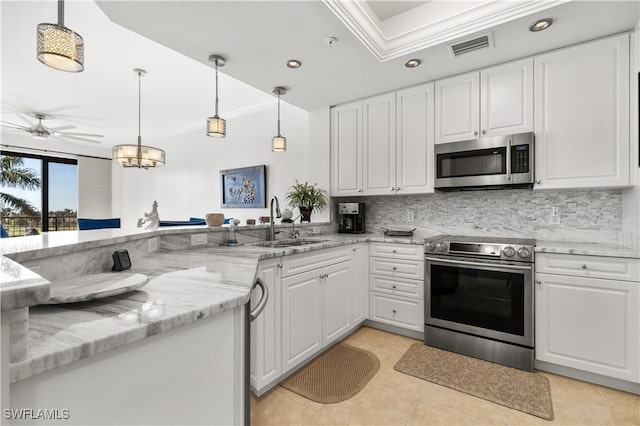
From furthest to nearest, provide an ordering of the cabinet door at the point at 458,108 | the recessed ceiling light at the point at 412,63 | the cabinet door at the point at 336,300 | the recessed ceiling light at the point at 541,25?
the cabinet door at the point at 458,108 → the recessed ceiling light at the point at 412,63 → the cabinet door at the point at 336,300 → the recessed ceiling light at the point at 541,25

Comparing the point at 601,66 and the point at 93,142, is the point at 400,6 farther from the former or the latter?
the point at 93,142

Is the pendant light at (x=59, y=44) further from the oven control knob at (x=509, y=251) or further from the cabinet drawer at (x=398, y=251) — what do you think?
the oven control knob at (x=509, y=251)

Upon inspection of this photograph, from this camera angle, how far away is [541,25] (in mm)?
2088

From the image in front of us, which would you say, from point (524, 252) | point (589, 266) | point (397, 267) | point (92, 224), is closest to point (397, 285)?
point (397, 267)

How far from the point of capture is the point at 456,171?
2779mm

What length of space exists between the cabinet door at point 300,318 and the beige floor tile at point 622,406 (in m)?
1.82

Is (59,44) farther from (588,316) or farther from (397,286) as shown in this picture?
(588,316)

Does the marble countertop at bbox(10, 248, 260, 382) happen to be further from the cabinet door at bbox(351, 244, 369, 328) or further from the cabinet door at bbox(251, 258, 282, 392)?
the cabinet door at bbox(351, 244, 369, 328)

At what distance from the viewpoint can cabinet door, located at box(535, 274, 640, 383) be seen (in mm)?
1938

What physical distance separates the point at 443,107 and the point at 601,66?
112cm

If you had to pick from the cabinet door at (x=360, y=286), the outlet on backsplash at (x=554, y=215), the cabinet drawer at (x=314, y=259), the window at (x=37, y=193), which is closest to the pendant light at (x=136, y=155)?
the cabinet drawer at (x=314, y=259)

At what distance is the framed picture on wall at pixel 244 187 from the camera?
4.55 metres

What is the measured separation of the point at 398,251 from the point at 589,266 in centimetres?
135

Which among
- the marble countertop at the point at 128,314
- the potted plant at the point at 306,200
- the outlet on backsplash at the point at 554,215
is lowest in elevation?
the marble countertop at the point at 128,314
